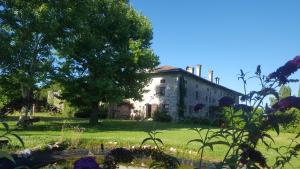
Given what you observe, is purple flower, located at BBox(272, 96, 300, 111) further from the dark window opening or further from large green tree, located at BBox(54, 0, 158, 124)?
the dark window opening

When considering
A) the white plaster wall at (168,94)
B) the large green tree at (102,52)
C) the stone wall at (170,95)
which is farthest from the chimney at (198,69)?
the large green tree at (102,52)

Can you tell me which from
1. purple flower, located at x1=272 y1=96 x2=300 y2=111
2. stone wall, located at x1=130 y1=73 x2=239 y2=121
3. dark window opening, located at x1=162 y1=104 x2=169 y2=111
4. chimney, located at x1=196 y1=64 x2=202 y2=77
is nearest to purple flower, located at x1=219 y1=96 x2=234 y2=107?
purple flower, located at x1=272 y1=96 x2=300 y2=111

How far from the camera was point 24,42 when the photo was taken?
26766 millimetres

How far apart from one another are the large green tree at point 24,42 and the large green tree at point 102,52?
1480 millimetres

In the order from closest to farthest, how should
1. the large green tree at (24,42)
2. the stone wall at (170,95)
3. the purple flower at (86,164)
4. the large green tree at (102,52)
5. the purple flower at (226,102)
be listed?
the purple flower at (86,164), the purple flower at (226,102), the large green tree at (24,42), the large green tree at (102,52), the stone wall at (170,95)

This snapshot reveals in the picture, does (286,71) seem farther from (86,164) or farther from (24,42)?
(24,42)

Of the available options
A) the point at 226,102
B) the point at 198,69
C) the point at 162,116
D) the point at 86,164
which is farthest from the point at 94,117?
the point at 198,69

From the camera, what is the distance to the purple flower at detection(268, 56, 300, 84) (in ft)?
11.3

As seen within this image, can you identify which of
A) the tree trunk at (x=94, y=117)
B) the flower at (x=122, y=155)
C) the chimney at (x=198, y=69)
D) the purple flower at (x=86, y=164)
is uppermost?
the chimney at (x=198, y=69)

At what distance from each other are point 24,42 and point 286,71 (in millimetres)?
25174

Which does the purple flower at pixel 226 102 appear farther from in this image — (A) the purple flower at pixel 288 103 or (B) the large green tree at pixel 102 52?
(B) the large green tree at pixel 102 52

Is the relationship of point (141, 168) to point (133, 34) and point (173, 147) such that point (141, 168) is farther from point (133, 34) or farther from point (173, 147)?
point (133, 34)

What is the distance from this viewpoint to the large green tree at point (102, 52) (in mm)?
29375

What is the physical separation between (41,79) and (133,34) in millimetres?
11082
